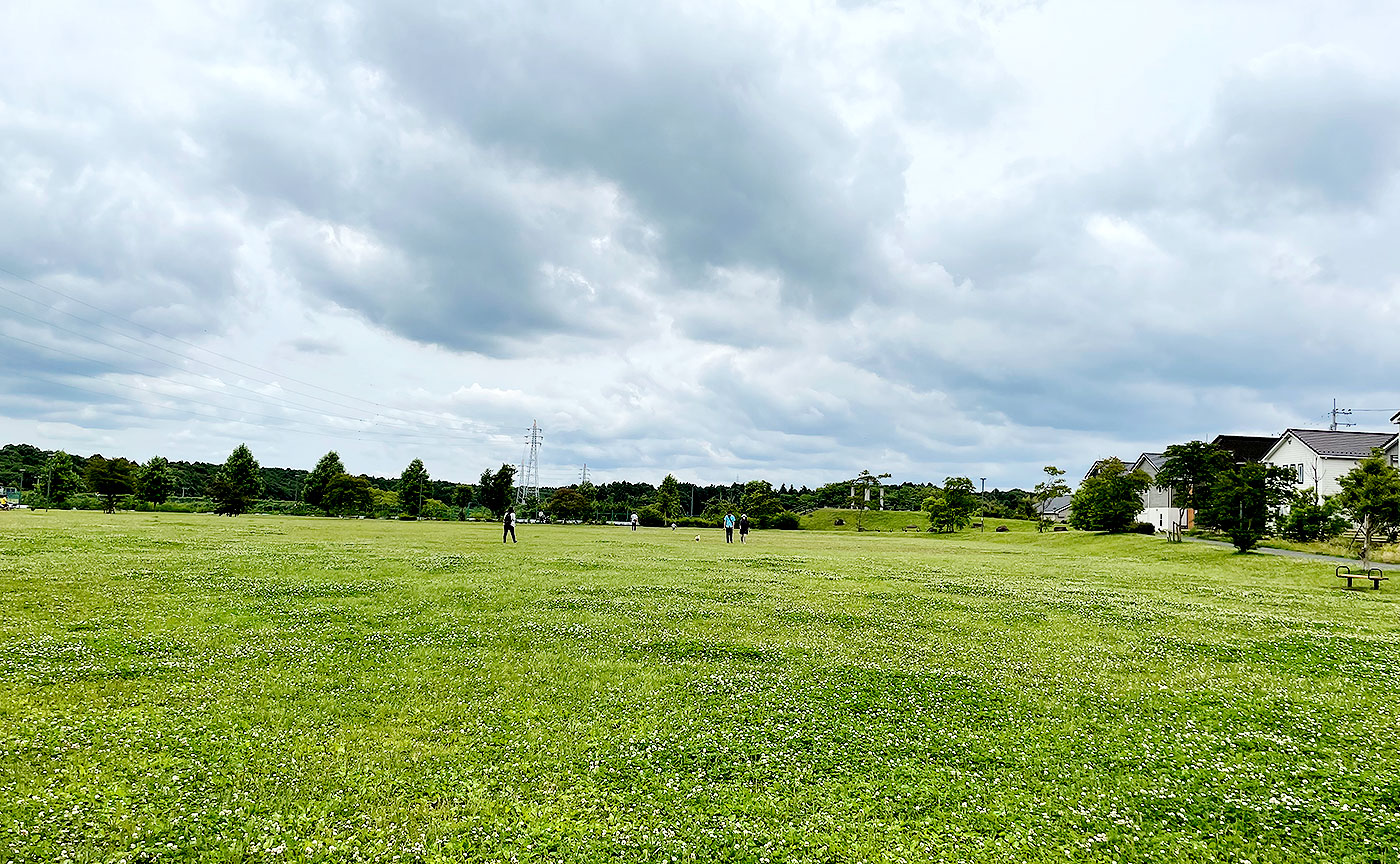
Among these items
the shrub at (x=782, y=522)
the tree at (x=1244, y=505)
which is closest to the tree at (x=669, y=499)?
the shrub at (x=782, y=522)

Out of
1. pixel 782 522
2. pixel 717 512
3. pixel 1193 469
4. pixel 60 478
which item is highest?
pixel 1193 469

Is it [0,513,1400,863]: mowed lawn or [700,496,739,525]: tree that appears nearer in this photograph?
[0,513,1400,863]: mowed lawn

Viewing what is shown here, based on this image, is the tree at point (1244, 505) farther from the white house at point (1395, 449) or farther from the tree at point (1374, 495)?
the white house at point (1395, 449)

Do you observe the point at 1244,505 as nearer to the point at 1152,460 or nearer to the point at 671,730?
the point at 671,730

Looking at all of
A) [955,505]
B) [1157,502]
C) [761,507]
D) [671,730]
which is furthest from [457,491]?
[671,730]

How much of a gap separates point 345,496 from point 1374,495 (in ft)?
371

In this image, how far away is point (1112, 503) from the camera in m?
72.3

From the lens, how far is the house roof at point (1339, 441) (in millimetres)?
74000

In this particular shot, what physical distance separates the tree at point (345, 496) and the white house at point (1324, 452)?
11790 cm

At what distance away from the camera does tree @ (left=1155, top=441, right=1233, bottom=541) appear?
243 feet

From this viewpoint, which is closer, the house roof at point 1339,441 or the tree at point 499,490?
the house roof at point 1339,441

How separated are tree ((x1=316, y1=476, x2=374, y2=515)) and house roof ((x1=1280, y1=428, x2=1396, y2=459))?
122410 mm

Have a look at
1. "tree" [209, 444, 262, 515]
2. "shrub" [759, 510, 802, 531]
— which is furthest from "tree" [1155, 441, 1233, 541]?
"tree" [209, 444, 262, 515]

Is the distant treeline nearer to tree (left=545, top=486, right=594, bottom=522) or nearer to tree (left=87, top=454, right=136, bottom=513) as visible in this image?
tree (left=545, top=486, right=594, bottom=522)
